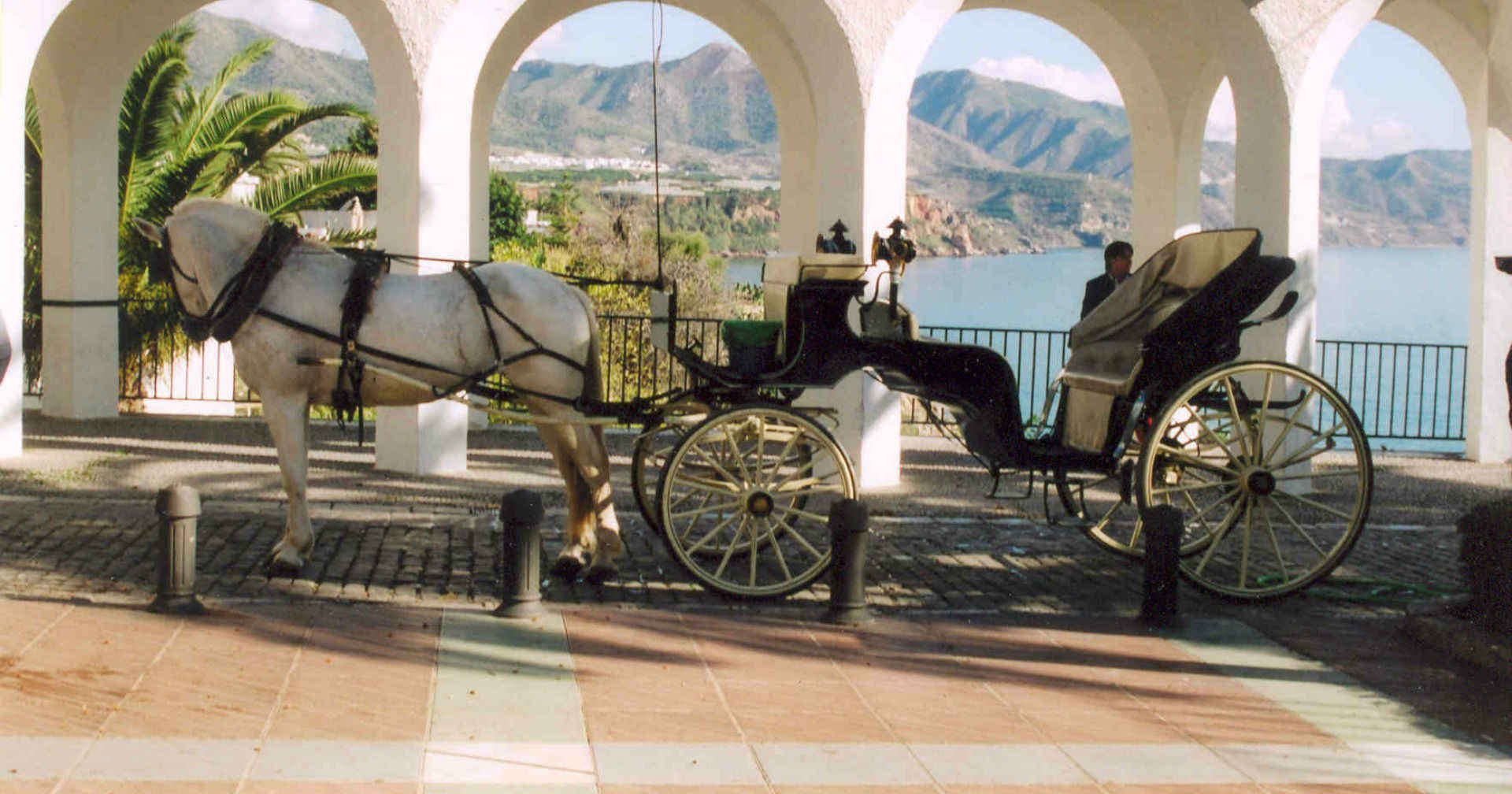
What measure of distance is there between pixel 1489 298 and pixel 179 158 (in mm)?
17956

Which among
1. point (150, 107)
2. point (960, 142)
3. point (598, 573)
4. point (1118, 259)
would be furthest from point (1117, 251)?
point (960, 142)

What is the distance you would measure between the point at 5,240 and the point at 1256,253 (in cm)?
979

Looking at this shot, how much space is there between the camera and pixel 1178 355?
905 centimetres

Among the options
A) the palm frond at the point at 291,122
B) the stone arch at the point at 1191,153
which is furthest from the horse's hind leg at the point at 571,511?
the palm frond at the point at 291,122

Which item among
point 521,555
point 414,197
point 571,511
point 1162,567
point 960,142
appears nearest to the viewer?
point 521,555

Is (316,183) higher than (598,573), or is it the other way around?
(316,183)

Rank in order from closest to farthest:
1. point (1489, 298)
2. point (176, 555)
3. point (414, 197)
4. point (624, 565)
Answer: point (176, 555) < point (624, 565) < point (414, 197) < point (1489, 298)

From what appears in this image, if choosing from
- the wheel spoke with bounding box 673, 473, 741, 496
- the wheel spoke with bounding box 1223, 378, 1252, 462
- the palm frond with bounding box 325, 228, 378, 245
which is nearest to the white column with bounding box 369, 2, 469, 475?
the wheel spoke with bounding box 673, 473, 741, 496

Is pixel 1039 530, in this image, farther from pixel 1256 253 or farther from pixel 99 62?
pixel 99 62

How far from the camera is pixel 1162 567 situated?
864 cm

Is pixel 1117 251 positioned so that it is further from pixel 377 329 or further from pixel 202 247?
pixel 202 247

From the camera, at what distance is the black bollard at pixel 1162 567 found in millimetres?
8609

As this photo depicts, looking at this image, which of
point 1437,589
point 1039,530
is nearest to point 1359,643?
point 1437,589

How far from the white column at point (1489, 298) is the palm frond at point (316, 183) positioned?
14.3 meters
